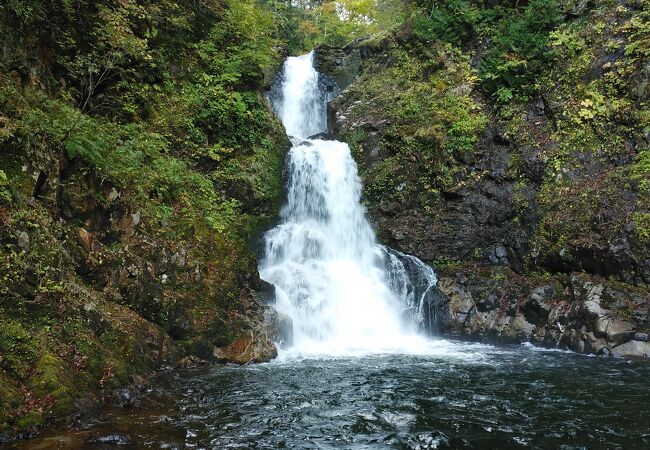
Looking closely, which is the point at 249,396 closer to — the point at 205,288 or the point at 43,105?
the point at 205,288

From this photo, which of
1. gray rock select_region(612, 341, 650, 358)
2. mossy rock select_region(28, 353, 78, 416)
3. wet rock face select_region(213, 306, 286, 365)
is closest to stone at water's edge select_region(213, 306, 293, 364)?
wet rock face select_region(213, 306, 286, 365)

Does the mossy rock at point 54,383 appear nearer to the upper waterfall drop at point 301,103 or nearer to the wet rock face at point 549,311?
the wet rock face at point 549,311

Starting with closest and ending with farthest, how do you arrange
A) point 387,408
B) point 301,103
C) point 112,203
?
point 387,408 < point 112,203 < point 301,103

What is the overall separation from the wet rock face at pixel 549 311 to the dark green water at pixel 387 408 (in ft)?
4.02

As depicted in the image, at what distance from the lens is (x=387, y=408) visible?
6.63 metres

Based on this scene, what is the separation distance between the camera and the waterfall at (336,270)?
40.8ft

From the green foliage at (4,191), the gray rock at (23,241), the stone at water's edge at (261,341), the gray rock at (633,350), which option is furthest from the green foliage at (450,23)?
the gray rock at (23,241)

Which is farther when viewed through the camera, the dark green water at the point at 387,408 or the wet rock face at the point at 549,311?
the wet rock face at the point at 549,311

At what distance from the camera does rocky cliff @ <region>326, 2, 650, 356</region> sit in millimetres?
11695

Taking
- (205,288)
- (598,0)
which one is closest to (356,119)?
(598,0)

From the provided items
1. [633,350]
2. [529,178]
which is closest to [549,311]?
[633,350]

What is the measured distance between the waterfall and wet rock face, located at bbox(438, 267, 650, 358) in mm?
1083

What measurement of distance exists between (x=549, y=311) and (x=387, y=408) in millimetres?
7478

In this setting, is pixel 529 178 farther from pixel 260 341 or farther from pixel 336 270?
pixel 260 341
